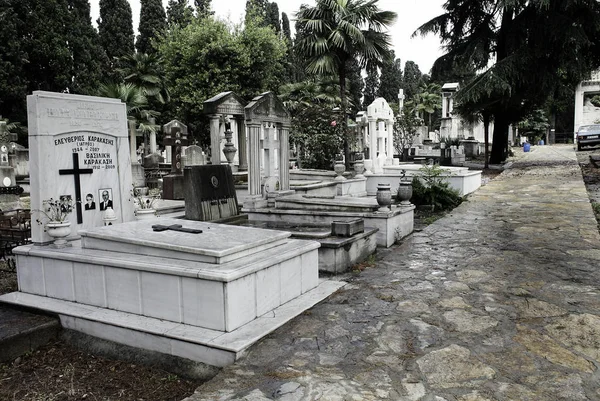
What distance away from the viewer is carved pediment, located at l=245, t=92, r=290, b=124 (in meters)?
8.20

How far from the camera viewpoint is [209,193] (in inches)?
325

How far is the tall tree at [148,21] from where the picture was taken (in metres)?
37.7

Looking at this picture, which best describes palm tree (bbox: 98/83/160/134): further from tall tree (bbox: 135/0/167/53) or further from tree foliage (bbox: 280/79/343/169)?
tall tree (bbox: 135/0/167/53)

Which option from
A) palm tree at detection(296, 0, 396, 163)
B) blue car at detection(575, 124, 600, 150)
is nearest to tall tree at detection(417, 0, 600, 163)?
palm tree at detection(296, 0, 396, 163)

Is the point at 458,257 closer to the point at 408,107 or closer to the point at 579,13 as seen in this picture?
the point at 579,13

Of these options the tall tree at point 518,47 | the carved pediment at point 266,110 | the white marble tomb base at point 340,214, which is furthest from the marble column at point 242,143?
the tall tree at point 518,47

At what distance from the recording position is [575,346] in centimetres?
384

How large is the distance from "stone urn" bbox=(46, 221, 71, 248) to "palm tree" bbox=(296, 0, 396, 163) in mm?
15189

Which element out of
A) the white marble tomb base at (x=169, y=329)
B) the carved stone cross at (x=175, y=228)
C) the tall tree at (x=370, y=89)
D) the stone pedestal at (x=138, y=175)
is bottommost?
the white marble tomb base at (x=169, y=329)

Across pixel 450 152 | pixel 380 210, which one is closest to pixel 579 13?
pixel 450 152

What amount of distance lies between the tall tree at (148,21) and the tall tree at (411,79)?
30082mm

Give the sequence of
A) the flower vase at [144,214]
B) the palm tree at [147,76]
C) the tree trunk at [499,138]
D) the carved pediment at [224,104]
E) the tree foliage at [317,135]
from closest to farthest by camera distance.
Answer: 1. the flower vase at [144,214]
2. the carved pediment at [224,104]
3. the tree foliage at [317,135]
4. the tree trunk at [499,138]
5. the palm tree at [147,76]

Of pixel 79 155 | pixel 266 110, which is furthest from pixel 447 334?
pixel 266 110

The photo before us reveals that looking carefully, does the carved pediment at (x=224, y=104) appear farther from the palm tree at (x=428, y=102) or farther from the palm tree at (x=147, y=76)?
the palm tree at (x=428, y=102)
